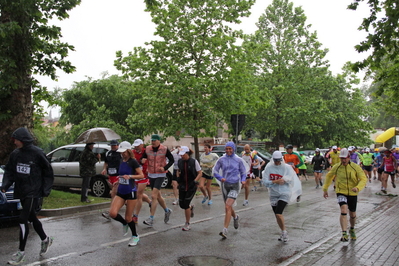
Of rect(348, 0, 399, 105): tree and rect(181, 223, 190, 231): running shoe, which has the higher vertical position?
rect(348, 0, 399, 105): tree

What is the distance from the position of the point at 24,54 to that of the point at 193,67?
881cm

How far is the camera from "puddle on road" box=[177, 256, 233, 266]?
6.23m

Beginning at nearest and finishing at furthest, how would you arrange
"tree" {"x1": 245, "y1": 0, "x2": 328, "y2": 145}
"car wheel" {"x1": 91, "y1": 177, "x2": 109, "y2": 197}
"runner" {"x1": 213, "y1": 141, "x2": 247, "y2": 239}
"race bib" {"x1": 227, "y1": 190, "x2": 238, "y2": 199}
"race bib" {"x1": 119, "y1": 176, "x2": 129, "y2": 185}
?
1. "race bib" {"x1": 119, "y1": 176, "x2": 129, "y2": 185}
2. "race bib" {"x1": 227, "y1": 190, "x2": 238, "y2": 199}
3. "runner" {"x1": 213, "y1": 141, "x2": 247, "y2": 239}
4. "car wheel" {"x1": 91, "y1": 177, "x2": 109, "y2": 197}
5. "tree" {"x1": 245, "y1": 0, "x2": 328, "y2": 145}

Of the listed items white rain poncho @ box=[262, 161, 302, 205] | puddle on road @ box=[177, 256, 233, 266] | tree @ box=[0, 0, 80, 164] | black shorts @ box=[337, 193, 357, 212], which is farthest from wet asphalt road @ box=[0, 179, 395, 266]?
tree @ box=[0, 0, 80, 164]

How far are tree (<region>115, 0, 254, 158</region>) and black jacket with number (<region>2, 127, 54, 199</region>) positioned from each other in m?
12.0

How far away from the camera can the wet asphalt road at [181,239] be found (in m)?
6.45

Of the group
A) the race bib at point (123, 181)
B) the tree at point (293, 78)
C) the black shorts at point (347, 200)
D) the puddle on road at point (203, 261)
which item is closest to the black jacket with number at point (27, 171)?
the race bib at point (123, 181)

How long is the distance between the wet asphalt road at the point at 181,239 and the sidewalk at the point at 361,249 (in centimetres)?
21

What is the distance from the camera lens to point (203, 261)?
636cm

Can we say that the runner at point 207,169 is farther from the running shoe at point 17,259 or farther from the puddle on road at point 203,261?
the running shoe at point 17,259

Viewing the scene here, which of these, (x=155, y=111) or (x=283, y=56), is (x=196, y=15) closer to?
(x=155, y=111)

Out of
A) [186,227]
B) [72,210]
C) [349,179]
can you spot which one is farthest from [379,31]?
[72,210]

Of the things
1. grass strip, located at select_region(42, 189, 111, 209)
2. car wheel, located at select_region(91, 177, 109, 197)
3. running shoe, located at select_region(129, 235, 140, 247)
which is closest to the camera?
running shoe, located at select_region(129, 235, 140, 247)

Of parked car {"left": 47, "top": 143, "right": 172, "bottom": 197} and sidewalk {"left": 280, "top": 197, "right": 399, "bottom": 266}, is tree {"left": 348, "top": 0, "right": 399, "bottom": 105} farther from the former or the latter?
parked car {"left": 47, "top": 143, "right": 172, "bottom": 197}
